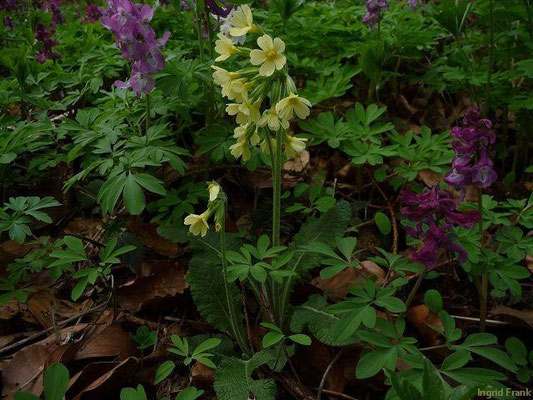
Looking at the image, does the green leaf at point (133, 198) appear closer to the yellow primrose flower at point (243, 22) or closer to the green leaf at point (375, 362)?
the yellow primrose flower at point (243, 22)

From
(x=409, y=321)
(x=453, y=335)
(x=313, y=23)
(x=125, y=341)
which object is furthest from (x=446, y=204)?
(x=313, y=23)

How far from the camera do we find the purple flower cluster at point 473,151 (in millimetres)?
1682

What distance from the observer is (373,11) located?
342 cm

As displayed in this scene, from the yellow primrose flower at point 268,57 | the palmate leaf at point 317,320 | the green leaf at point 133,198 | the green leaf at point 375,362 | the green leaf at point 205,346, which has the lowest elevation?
the palmate leaf at point 317,320

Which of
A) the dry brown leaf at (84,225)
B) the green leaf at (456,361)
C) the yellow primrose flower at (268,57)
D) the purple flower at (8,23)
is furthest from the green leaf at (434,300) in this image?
the purple flower at (8,23)

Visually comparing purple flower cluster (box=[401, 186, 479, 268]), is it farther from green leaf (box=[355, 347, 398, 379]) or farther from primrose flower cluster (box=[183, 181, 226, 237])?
primrose flower cluster (box=[183, 181, 226, 237])

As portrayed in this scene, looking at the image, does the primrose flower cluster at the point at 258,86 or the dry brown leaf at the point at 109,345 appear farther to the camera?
the dry brown leaf at the point at 109,345

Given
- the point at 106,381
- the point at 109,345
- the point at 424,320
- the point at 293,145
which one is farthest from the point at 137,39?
the point at 424,320

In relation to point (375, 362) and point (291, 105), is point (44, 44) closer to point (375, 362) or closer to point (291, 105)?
point (291, 105)

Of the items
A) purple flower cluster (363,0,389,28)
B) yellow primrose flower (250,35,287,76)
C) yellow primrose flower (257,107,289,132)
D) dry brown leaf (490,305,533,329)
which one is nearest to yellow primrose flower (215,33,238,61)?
yellow primrose flower (250,35,287,76)

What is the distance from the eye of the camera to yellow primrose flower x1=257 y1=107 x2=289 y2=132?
4.93ft

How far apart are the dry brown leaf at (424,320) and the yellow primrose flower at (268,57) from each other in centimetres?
119

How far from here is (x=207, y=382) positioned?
169cm

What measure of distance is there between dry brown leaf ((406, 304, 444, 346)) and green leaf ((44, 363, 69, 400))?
1.37 m
